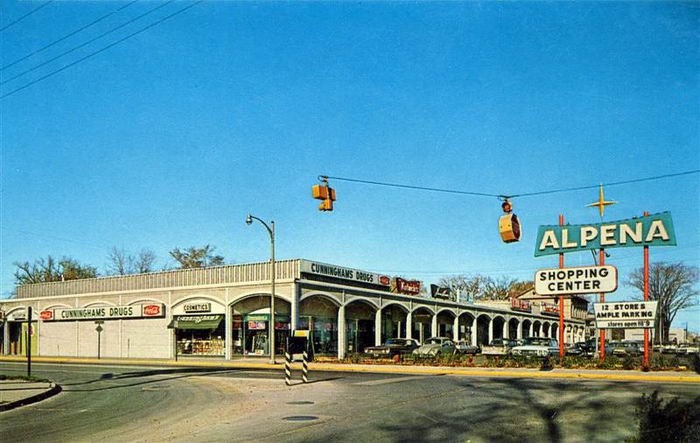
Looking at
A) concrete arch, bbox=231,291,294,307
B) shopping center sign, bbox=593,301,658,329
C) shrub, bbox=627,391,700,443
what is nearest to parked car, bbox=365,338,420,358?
concrete arch, bbox=231,291,294,307

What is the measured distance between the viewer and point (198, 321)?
153 feet

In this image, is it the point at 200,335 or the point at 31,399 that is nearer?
the point at 31,399

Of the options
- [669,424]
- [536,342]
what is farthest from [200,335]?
[669,424]

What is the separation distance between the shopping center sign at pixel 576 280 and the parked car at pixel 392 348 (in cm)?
998

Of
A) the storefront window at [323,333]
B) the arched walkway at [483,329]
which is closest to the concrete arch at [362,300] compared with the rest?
the storefront window at [323,333]

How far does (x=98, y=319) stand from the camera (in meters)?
52.9

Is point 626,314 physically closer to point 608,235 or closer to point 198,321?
point 608,235

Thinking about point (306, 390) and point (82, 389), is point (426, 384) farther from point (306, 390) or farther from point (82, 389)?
point (82, 389)

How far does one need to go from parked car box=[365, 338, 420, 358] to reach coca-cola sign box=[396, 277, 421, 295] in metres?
10.3

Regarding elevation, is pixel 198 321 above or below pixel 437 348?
above

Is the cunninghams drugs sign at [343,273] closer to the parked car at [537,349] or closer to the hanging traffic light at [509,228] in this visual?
the parked car at [537,349]

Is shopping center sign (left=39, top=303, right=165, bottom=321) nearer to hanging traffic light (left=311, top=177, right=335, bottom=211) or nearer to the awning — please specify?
the awning

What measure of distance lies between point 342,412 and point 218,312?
32.5 metres

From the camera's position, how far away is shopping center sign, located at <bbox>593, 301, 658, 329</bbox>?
2922cm
